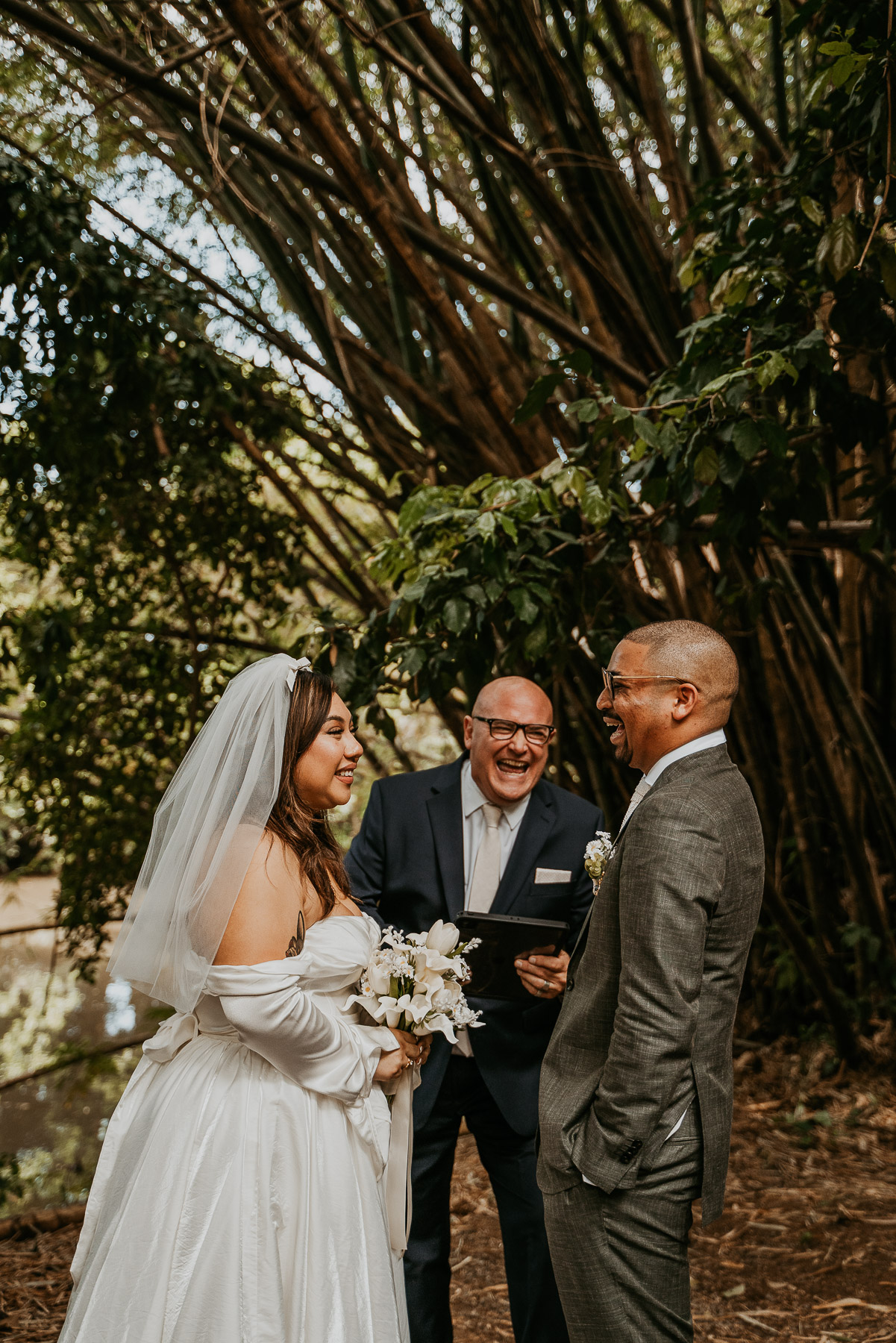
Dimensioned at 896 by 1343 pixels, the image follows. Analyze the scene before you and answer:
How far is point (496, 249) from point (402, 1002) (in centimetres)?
355

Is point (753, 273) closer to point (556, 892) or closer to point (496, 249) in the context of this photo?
point (556, 892)

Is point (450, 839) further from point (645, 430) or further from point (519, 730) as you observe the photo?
point (645, 430)

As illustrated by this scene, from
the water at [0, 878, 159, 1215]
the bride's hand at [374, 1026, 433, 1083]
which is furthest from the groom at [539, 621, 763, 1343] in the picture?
the water at [0, 878, 159, 1215]

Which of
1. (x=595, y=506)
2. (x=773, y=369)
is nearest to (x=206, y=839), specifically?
(x=595, y=506)

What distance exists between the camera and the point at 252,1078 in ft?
5.49

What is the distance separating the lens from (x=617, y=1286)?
59.6 inches

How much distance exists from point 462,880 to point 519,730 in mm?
373

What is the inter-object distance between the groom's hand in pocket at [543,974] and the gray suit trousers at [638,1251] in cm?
51

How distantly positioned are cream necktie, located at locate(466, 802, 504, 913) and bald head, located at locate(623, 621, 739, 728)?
2.69 ft

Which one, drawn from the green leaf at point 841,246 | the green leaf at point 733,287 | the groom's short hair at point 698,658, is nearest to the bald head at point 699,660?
the groom's short hair at point 698,658

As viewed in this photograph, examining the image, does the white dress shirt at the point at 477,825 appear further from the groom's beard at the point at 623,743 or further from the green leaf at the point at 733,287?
the green leaf at the point at 733,287

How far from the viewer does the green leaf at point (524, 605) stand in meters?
2.39

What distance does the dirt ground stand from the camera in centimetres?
258

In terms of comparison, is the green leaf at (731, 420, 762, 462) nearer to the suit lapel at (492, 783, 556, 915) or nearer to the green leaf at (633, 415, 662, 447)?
the green leaf at (633, 415, 662, 447)
